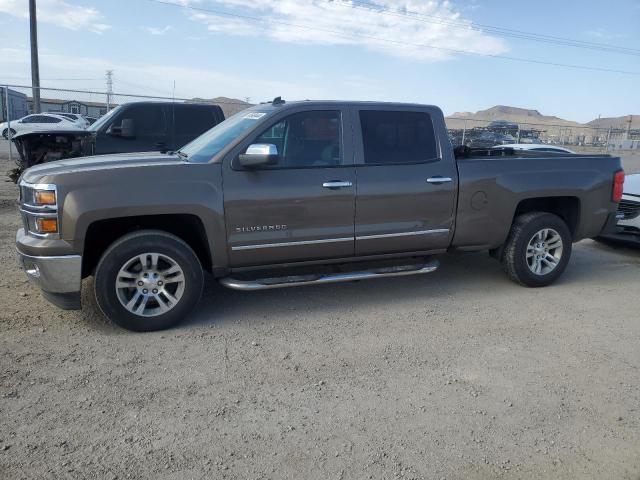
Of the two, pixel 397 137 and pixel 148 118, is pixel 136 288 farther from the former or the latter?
pixel 148 118

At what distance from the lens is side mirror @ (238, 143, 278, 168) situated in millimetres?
4188

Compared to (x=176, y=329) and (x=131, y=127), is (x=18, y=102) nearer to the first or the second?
(x=131, y=127)

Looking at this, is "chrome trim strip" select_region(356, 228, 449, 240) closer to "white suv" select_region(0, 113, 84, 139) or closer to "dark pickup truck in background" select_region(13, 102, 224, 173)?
"dark pickup truck in background" select_region(13, 102, 224, 173)

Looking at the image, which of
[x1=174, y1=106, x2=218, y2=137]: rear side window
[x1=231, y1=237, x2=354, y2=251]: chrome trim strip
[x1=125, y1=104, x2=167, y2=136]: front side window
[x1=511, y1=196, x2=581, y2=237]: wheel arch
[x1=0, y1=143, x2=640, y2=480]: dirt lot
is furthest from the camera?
[x1=174, y1=106, x2=218, y2=137]: rear side window

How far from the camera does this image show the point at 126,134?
8.80 m

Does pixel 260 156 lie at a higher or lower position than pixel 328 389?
higher

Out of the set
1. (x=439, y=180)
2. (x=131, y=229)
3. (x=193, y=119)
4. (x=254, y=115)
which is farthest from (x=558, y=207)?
(x=193, y=119)

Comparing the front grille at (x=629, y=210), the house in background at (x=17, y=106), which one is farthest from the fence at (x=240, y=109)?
the front grille at (x=629, y=210)

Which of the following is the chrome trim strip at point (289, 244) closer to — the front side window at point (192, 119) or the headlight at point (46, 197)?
the headlight at point (46, 197)

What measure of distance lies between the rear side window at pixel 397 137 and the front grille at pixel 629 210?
3.69 m

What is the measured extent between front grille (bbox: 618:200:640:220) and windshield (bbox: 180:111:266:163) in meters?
5.33

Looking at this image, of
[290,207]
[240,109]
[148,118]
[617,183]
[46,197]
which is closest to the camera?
[46,197]

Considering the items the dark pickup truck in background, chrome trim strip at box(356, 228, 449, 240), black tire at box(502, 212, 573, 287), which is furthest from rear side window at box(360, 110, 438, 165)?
the dark pickup truck in background

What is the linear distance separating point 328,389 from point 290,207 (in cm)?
168
